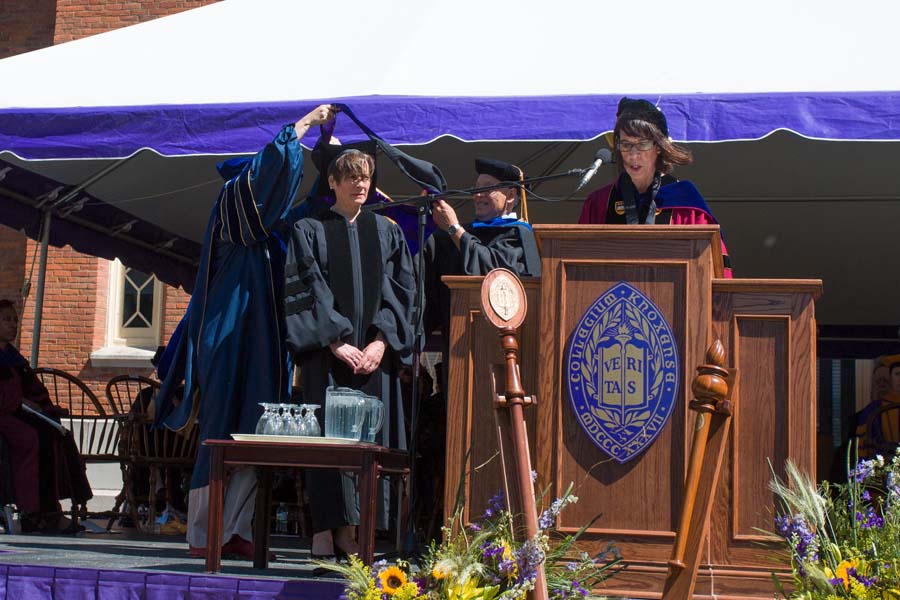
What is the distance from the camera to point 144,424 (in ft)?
24.3

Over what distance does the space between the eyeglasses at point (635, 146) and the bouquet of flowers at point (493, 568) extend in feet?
4.85

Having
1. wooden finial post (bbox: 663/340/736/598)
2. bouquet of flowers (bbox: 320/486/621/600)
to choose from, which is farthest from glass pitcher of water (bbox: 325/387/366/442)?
wooden finial post (bbox: 663/340/736/598)

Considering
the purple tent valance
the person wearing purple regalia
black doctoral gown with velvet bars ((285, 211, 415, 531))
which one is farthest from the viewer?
the purple tent valance

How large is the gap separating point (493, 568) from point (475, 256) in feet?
7.54

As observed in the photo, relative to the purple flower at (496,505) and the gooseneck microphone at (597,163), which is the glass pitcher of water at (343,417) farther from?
the gooseneck microphone at (597,163)

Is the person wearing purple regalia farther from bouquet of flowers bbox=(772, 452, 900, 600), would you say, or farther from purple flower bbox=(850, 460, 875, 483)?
purple flower bbox=(850, 460, 875, 483)

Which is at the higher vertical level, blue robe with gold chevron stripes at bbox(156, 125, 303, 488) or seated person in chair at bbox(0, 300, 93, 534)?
blue robe with gold chevron stripes at bbox(156, 125, 303, 488)

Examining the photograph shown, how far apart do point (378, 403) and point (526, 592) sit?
1.41 meters

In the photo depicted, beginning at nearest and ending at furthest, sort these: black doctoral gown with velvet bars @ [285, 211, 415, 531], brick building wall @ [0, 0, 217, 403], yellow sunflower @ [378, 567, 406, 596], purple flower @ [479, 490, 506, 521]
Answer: yellow sunflower @ [378, 567, 406, 596] < purple flower @ [479, 490, 506, 521] < black doctoral gown with velvet bars @ [285, 211, 415, 531] < brick building wall @ [0, 0, 217, 403]

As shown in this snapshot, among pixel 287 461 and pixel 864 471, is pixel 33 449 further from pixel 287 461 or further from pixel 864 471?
pixel 864 471

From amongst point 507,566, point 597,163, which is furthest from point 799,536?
point 597,163

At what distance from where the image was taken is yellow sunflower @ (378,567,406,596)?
352 cm

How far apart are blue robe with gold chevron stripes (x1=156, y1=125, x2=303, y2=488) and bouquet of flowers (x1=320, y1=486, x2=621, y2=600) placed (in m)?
1.77

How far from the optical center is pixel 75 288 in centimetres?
1445
